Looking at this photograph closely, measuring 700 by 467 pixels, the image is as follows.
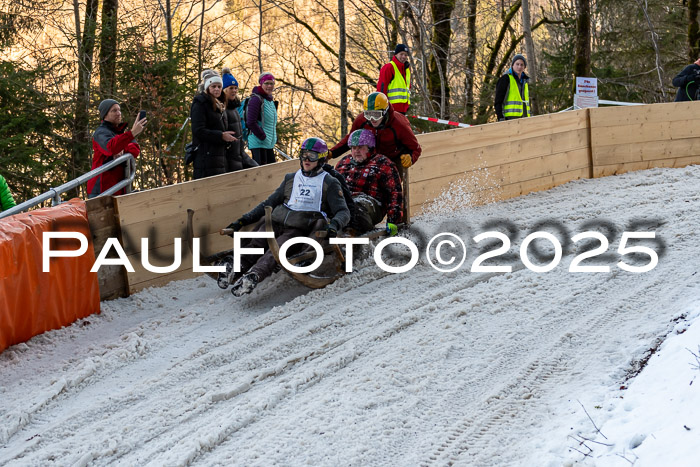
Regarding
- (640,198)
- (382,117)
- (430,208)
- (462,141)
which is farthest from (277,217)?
(640,198)

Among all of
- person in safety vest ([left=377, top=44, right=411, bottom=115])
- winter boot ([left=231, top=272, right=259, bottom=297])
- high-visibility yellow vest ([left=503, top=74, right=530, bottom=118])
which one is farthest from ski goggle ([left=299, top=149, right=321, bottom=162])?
high-visibility yellow vest ([left=503, top=74, right=530, bottom=118])

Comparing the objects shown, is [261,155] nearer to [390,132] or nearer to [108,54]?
[390,132]

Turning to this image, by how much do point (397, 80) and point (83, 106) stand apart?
5.19 meters

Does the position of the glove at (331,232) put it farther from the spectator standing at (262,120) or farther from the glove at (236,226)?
the spectator standing at (262,120)

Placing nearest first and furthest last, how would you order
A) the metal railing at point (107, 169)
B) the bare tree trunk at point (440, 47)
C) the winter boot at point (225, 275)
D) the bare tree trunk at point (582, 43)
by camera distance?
the metal railing at point (107, 169) < the winter boot at point (225, 275) < the bare tree trunk at point (582, 43) < the bare tree trunk at point (440, 47)

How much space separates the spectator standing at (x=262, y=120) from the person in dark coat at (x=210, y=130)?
606 mm

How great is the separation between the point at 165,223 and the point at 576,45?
453 inches

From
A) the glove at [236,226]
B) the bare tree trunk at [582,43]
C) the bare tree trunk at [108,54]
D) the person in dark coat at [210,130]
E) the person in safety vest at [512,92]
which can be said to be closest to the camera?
the glove at [236,226]

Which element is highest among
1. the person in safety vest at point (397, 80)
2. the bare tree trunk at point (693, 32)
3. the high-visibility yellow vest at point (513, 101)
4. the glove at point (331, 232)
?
the bare tree trunk at point (693, 32)

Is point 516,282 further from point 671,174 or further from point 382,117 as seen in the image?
point 671,174

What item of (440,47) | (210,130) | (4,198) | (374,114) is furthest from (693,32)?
(4,198)

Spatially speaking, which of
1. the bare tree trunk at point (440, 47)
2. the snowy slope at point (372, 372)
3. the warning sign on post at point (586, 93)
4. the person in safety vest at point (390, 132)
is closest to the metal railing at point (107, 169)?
the snowy slope at point (372, 372)

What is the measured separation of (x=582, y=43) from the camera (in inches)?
632

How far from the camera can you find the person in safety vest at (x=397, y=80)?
11062 millimetres
